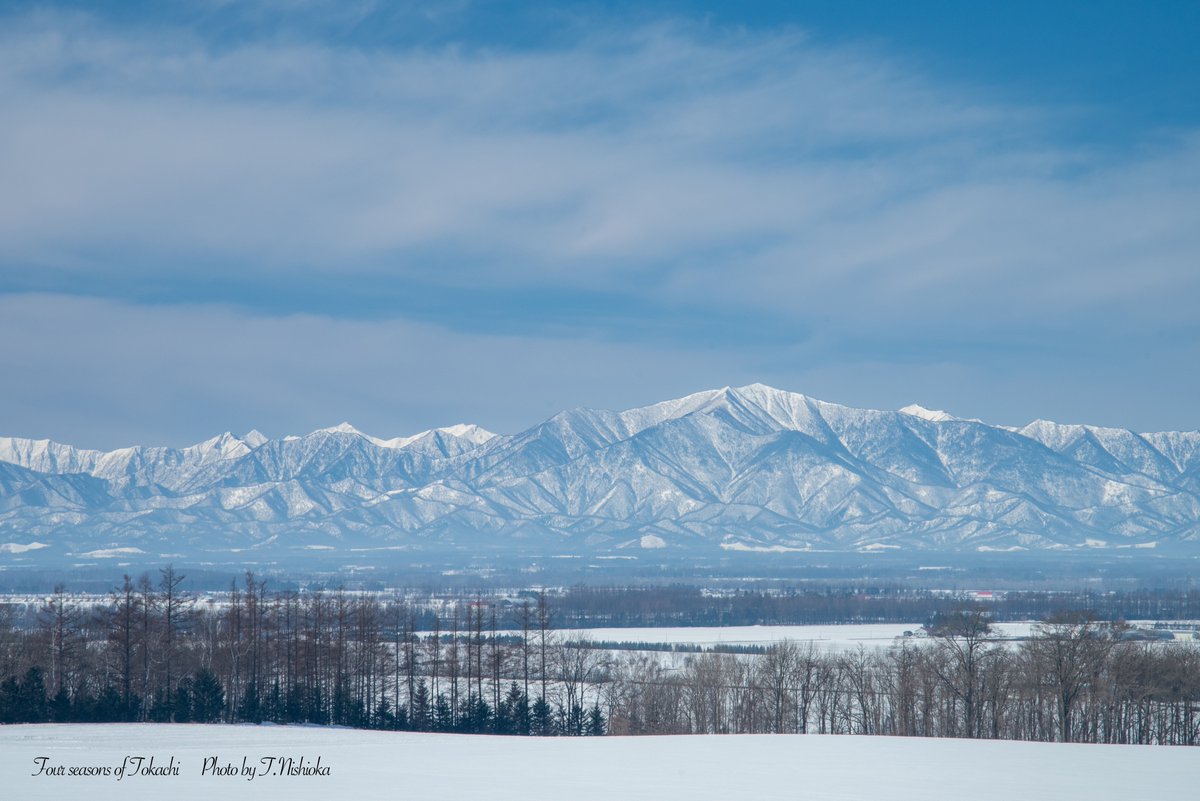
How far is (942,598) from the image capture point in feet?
650

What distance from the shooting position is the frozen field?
113 meters

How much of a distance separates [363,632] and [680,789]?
3018 centimetres

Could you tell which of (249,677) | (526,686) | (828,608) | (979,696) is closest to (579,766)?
(526,686)

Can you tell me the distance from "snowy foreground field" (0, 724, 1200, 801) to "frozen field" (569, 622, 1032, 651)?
70595 millimetres

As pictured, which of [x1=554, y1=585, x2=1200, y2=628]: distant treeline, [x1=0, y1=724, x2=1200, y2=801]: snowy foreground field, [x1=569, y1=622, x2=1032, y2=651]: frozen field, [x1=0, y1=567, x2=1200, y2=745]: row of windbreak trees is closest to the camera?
[x1=0, y1=724, x2=1200, y2=801]: snowy foreground field

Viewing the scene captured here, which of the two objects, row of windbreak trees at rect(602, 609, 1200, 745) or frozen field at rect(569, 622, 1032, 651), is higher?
row of windbreak trees at rect(602, 609, 1200, 745)

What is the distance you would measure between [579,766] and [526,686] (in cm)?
1967

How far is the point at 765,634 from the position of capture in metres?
130

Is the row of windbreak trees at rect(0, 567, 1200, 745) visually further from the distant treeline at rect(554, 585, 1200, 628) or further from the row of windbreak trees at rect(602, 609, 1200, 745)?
the distant treeline at rect(554, 585, 1200, 628)

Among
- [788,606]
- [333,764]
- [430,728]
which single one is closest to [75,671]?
[430,728]

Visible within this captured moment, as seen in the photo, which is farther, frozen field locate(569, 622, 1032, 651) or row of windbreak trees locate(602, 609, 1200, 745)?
frozen field locate(569, 622, 1032, 651)

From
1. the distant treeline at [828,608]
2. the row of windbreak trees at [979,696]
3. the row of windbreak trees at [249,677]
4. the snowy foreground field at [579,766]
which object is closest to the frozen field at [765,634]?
the distant treeline at [828,608]

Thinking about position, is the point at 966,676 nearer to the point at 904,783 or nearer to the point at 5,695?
the point at 904,783

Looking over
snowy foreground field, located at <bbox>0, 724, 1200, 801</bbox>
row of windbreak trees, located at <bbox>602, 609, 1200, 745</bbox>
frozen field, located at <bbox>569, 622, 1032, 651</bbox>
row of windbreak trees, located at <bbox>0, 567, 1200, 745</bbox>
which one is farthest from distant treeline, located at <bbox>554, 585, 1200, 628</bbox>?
snowy foreground field, located at <bbox>0, 724, 1200, 801</bbox>
